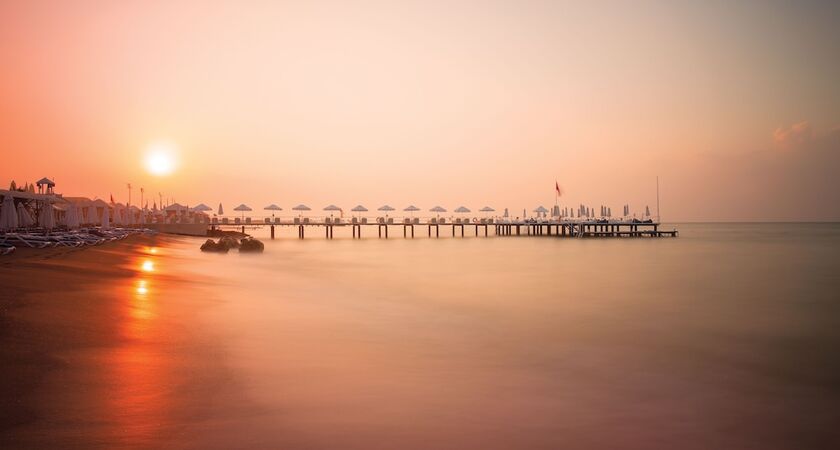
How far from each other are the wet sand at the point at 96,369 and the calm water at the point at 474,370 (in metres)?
0.05

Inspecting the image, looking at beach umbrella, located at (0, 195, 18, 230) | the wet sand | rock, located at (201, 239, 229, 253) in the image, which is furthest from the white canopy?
the wet sand

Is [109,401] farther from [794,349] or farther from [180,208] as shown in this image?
[180,208]

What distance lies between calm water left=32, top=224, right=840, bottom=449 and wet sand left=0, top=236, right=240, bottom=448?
0.17ft

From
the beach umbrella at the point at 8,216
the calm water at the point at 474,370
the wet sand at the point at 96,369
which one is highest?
the beach umbrella at the point at 8,216

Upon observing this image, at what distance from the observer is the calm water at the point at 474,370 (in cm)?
580

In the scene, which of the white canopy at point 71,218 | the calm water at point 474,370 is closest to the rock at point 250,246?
the white canopy at point 71,218

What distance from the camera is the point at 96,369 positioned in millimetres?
7160

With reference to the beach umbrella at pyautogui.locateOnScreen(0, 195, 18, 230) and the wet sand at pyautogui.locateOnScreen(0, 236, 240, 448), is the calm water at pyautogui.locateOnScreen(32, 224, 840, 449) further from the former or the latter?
the beach umbrella at pyautogui.locateOnScreen(0, 195, 18, 230)

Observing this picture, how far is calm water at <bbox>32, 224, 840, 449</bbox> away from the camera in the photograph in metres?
5.80

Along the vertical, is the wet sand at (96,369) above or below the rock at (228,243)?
below

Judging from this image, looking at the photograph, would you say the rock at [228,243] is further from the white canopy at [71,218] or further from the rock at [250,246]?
the white canopy at [71,218]

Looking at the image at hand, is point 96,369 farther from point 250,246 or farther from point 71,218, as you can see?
point 250,246

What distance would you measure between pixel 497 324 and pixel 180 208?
7148 cm

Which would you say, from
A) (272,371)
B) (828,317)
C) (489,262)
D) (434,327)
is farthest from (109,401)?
(489,262)
